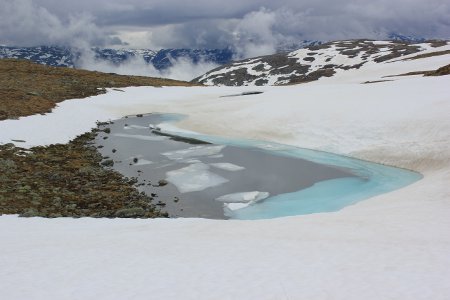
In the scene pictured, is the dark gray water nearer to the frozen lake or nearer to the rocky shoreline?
the frozen lake

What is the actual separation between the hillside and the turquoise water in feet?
87.2

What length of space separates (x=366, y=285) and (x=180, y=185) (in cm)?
1587

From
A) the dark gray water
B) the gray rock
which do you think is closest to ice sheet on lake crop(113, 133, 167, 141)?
the dark gray water

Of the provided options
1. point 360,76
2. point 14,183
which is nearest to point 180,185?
point 14,183

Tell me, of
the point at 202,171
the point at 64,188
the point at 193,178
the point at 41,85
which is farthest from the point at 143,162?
the point at 41,85

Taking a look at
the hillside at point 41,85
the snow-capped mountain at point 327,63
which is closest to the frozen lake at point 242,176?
the hillside at point 41,85

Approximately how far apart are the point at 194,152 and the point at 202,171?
568cm

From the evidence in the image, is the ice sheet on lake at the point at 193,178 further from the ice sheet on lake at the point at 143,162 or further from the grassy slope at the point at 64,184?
the ice sheet on lake at the point at 143,162

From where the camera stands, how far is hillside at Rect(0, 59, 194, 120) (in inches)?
1613

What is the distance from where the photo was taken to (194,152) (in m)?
32.3

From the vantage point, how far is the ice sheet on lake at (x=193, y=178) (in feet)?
77.6

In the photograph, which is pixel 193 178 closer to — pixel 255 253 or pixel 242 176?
pixel 242 176

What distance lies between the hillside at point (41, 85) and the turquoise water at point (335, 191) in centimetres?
2659

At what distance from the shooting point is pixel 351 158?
2944 centimetres
